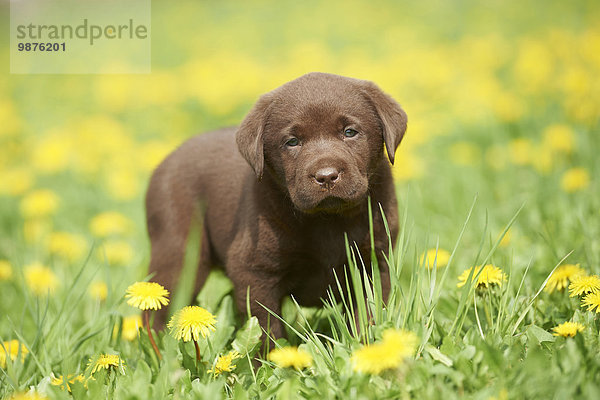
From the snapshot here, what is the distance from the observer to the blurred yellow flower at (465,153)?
5.40m

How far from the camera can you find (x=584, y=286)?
8.22 feet

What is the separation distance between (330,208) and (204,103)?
511 centimetres

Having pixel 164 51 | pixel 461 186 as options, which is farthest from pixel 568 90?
pixel 164 51

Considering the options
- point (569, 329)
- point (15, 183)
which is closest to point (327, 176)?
point (569, 329)

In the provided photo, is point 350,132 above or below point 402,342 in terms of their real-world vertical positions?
above

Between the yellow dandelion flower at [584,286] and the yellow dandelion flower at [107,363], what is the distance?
176 centimetres

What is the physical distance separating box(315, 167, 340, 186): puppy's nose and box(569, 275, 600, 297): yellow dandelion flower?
101cm

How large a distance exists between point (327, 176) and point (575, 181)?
2.20m

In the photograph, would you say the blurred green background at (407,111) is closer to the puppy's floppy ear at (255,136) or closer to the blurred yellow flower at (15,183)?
the blurred yellow flower at (15,183)

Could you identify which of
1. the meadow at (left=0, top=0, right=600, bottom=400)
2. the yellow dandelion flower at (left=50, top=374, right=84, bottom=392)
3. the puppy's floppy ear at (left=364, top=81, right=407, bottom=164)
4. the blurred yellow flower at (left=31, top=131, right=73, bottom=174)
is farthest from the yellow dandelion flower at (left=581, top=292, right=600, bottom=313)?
the blurred yellow flower at (left=31, top=131, right=73, bottom=174)

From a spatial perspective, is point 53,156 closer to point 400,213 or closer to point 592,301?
point 400,213

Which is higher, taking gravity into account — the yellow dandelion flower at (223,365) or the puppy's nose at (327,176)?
the puppy's nose at (327,176)

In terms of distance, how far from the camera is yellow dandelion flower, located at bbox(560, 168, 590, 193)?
13.4ft

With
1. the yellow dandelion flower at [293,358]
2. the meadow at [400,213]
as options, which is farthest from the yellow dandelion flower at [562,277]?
the yellow dandelion flower at [293,358]
